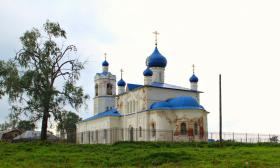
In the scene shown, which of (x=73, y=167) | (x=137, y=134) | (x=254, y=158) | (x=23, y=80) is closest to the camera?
(x=73, y=167)

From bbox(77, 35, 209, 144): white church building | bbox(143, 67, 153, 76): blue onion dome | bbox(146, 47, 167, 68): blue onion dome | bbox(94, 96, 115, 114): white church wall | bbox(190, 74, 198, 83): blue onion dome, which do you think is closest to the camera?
bbox(77, 35, 209, 144): white church building

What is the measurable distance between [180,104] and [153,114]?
2821 millimetres

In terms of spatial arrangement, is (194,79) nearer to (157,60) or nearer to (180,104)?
(157,60)

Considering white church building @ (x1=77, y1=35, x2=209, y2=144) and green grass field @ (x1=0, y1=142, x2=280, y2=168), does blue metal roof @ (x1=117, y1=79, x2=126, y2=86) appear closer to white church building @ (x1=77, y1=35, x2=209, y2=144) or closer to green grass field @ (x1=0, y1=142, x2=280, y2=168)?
white church building @ (x1=77, y1=35, x2=209, y2=144)

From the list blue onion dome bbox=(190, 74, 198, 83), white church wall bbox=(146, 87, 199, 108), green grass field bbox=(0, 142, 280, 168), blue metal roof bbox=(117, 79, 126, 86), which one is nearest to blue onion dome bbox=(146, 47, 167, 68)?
blue onion dome bbox=(190, 74, 198, 83)

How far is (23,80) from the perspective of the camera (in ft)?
116

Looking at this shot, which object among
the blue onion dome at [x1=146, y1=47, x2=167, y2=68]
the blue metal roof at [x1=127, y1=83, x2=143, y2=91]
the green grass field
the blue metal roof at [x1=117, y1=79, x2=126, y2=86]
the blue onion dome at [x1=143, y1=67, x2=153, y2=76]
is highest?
the blue onion dome at [x1=146, y1=47, x2=167, y2=68]

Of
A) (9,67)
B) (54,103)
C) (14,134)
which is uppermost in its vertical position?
(9,67)

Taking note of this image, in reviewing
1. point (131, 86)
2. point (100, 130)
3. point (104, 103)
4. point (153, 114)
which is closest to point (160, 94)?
point (153, 114)

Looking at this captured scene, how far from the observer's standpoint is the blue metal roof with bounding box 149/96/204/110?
4112cm

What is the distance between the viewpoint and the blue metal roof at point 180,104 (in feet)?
135

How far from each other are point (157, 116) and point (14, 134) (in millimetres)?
35692

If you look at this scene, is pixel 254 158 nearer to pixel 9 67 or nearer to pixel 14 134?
pixel 9 67

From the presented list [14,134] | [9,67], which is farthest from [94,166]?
[14,134]
